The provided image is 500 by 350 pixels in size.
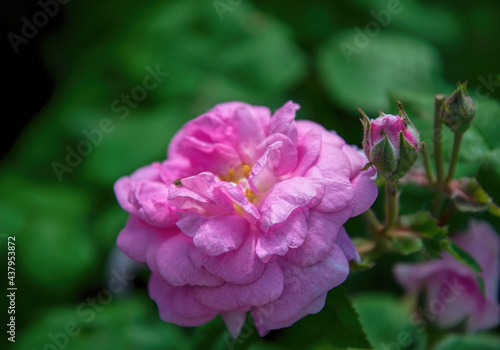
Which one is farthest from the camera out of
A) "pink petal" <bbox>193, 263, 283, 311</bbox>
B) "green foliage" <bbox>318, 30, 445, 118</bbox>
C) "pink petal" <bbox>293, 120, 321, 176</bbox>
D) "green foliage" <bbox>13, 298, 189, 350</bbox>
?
"green foliage" <bbox>318, 30, 445, 118</bbox>

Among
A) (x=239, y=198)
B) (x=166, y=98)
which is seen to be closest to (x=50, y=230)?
(x=166, y=98)

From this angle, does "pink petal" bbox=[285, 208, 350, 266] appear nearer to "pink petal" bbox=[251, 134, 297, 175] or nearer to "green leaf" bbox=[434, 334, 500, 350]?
"pink petal" bbox=[251, 134, 297, 175]

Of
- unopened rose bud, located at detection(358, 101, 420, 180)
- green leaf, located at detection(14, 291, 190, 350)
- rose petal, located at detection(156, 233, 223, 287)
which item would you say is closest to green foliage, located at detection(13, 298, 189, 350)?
green leaf, located at detection(14, 291, 190, 350)

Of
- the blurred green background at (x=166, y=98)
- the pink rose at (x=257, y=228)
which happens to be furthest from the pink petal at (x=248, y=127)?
the blurred green background at (x=166, y=98)

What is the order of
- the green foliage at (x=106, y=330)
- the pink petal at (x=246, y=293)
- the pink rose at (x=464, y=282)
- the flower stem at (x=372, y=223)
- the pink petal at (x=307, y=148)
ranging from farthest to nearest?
the green foliage at (x=106, y=330), the pink rose at (x=464, y=282), the flower stem at (x=372, y=223), the pink petal at (x=307, y=148), the pink petal at (x=246, y=293)

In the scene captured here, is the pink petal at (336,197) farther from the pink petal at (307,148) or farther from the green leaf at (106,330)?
the green leaf at (106,330)

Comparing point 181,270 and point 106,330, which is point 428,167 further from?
point 106,330
